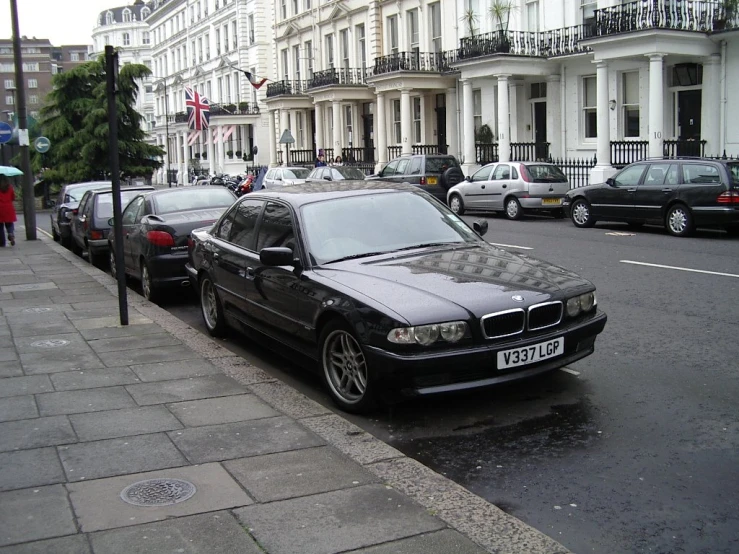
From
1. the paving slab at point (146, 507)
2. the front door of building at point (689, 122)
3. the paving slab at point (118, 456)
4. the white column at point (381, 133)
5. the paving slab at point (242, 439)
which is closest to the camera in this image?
the paving slab at point (146, 507)

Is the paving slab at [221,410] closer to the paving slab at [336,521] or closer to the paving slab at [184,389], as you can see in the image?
the paving slab at [184,389]

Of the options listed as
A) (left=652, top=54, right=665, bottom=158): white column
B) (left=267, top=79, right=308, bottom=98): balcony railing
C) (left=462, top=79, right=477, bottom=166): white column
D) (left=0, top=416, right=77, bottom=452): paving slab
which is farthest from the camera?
(left=267, top=79, right=308, bottom=98): balcony railing

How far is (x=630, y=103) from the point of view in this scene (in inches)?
1161

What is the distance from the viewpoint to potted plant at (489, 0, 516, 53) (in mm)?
32156

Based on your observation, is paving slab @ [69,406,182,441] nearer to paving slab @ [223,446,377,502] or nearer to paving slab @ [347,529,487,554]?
paving slab @ [223,446,377,502]

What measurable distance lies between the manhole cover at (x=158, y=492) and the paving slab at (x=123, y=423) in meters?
0.97

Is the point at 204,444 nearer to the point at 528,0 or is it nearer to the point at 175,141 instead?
the point at 528,0

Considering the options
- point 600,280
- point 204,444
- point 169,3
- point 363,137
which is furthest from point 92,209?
point 169,3

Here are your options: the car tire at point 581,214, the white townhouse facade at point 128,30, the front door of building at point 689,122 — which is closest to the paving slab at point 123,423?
the car tire at point 581,214

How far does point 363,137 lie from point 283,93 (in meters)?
8.96

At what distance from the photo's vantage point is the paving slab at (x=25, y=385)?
22.7ft

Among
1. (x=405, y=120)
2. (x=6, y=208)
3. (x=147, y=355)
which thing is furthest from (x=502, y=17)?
(x=147, y=355)

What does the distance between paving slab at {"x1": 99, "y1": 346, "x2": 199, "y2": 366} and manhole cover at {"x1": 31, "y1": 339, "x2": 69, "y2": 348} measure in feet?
2.40

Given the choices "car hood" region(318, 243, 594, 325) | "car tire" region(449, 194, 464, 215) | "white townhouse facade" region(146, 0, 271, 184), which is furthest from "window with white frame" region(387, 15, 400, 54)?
"car hood" region(318, 243, 594, 325)
